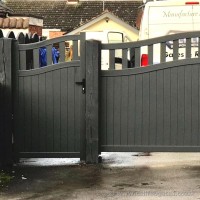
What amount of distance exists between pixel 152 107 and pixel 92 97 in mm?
826

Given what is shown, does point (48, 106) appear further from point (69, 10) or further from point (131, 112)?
point (69, 10)

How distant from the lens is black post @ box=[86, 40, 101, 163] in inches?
327

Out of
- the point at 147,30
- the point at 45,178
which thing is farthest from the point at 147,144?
the point at 147,30

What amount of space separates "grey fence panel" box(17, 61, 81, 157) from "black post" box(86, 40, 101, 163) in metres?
0.15

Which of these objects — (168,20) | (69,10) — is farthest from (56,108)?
(69,10)

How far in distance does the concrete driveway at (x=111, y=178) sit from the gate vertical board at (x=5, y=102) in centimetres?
25

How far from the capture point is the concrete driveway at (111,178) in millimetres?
6730

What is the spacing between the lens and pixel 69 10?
48062 mm

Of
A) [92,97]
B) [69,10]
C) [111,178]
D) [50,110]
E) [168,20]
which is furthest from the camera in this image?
[69,10]

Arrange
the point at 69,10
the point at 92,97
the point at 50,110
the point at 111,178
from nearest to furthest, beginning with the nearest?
the point at 111,178
the point at 92,97
the point at 50,110
the point at 69,10

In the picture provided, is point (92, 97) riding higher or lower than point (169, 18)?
lower

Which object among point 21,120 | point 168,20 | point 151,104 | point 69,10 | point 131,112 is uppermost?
point 69,10

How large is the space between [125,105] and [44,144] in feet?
4.04

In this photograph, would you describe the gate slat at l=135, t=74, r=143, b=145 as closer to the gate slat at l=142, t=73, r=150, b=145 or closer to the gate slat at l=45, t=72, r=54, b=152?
the gate slat at l=142, t=73, r=150, b=145
